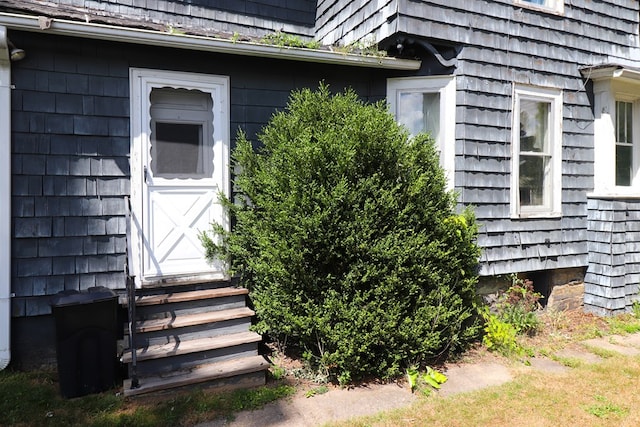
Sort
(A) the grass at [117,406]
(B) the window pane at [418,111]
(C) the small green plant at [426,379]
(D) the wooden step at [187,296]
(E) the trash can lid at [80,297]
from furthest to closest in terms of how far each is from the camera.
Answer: (B) the window pane at [418,111] < (D) the wooden step at [187,296] < (C) the small green plant at [426,379] < (E) the trash can lid at [80,297] < (A) the grass at [117,406]

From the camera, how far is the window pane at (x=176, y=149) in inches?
176

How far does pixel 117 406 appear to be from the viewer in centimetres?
334

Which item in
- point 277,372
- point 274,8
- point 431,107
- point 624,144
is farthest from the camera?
point 274,8

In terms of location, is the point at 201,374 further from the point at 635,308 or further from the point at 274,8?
the point at 635,308

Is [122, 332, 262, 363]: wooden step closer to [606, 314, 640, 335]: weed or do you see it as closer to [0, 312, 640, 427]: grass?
[0, 312, 640, 427]: grass

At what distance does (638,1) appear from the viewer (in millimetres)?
6078

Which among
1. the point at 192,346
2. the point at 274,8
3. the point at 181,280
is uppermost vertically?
the point at 274,8

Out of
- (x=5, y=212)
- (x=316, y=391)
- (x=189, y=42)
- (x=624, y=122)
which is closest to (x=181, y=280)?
(x=5, y=212)

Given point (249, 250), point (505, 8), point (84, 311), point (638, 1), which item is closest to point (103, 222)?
point (84, 311)

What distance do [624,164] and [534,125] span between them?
1664 millimetres

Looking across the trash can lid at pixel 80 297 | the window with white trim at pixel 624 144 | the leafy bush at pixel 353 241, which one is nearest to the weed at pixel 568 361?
the leafy bush at pixel 353 241

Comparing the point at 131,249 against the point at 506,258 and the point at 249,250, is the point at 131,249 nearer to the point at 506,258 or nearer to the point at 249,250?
the point at 249,250

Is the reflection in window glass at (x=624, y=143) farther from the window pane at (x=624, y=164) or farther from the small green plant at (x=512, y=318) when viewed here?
the small green plant at (x=512, y=318)

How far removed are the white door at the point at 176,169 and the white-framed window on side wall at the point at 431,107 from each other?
6.61ft
